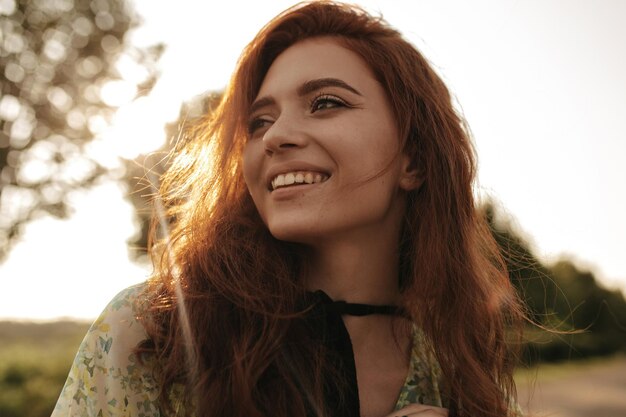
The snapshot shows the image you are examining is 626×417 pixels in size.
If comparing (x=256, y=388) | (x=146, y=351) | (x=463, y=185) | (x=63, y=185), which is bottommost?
(x=256, y=388)

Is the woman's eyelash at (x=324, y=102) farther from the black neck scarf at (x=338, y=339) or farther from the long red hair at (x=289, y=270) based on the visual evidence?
the black neck scarf at (x=338, y=339)

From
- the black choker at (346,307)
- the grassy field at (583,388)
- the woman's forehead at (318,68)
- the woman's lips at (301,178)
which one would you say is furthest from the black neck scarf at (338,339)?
the grassy field at (583,388)

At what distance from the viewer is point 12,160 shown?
1254cm

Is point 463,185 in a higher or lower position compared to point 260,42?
lower

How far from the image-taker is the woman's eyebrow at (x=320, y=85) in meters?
2.38

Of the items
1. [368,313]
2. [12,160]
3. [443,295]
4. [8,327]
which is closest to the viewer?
[368,313]

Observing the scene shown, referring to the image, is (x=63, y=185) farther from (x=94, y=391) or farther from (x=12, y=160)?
(x=94, y=391)

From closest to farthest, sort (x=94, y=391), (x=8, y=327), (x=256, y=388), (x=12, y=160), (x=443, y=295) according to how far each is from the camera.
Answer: (x=94, y=391)
(x=256, y=388)
(x=443, y=295)
(x=12, y=160)
(x=8, y=327)

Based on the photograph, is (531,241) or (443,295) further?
(531,241)

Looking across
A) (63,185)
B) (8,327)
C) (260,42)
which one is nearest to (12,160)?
(63,185)

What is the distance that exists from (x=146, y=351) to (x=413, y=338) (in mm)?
1102

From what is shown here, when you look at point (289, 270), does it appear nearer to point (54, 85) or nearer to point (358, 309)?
point (358, 309)

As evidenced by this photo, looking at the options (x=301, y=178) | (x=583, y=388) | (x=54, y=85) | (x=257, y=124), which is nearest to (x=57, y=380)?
(x=54, y=85)

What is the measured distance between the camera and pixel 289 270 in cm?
245
